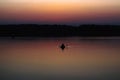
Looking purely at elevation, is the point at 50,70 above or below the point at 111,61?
below

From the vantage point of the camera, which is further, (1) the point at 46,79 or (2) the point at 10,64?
(2) the point at 10,64

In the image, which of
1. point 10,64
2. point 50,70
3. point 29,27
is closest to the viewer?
point 50,70

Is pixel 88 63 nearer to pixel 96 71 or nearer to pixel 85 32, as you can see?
Answer: pixel 96 71

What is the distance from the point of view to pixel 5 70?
16.0 m

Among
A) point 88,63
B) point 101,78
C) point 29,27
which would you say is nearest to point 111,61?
point 88,63

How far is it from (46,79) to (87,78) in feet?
6.22

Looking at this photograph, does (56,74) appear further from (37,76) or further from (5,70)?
(5,70)

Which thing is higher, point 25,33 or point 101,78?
point 25,33

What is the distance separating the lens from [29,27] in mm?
70000

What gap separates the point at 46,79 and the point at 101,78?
8.36 ft

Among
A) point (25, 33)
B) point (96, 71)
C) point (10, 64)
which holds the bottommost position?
point (96, 71)

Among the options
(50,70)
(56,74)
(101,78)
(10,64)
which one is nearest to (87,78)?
(101,78)

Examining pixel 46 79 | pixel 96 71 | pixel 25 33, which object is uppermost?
pixel 25 33

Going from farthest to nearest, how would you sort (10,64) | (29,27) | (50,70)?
(29,27), (10,64), (50,70)
